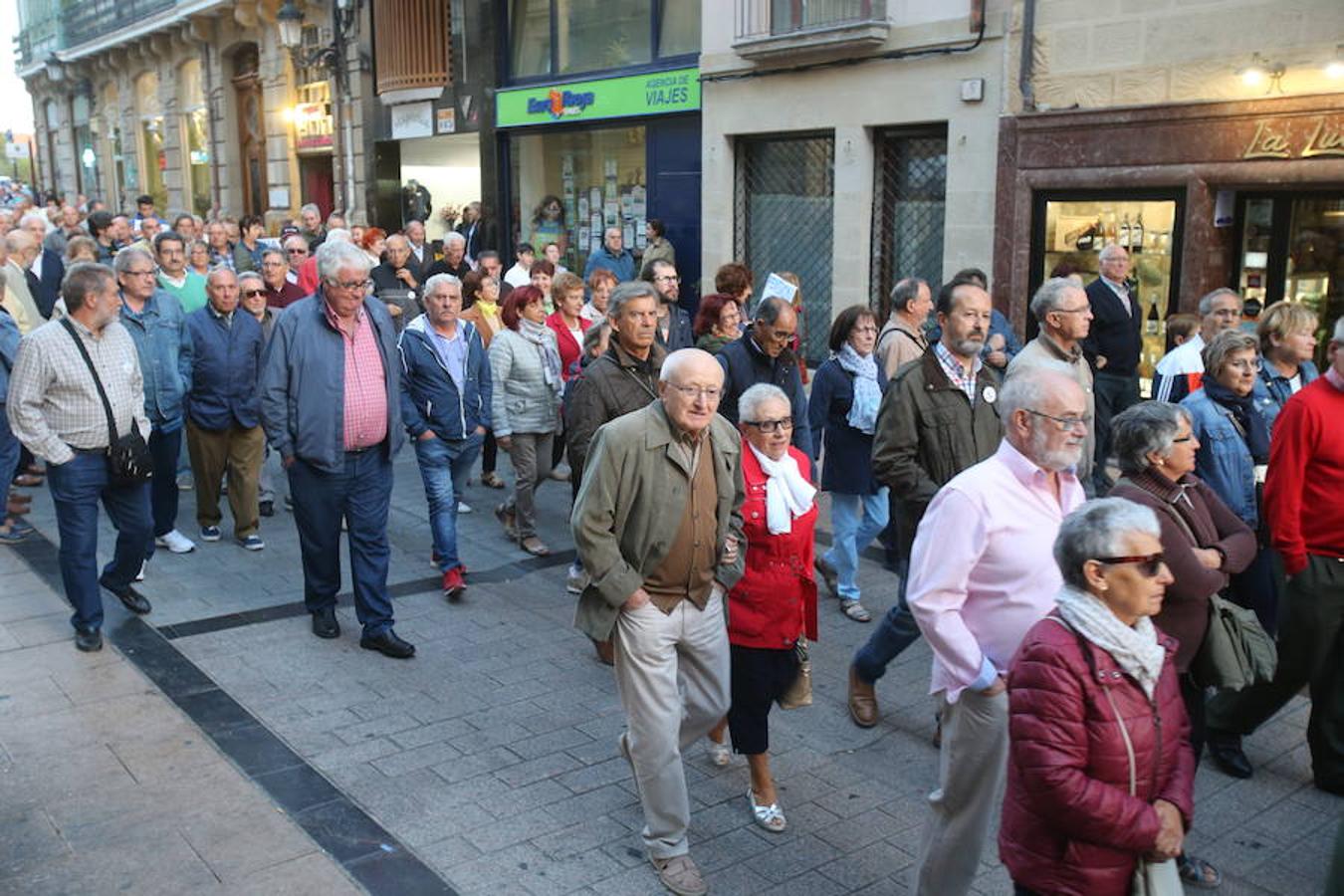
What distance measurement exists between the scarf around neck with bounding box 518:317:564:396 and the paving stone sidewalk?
3176 millimetres

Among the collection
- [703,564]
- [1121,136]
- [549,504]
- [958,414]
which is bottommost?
[549,504]

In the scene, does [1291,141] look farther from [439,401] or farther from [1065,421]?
[1065,421]

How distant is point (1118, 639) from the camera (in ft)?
9.16

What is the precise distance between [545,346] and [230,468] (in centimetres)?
232

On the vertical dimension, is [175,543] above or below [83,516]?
below

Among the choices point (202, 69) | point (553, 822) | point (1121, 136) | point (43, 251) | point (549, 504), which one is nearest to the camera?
point (553, 822)

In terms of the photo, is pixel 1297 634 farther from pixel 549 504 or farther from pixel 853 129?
pixel 853 129

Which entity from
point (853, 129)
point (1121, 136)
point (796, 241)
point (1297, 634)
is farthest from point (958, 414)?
point (796, 241)

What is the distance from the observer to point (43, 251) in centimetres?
1177

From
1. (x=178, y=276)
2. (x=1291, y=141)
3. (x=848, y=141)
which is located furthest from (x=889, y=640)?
(x=848, y=141)

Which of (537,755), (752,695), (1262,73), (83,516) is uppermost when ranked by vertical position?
(1262,73)

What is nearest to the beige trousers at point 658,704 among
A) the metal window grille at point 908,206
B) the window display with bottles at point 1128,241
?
the window display with bottles at point 1128,241

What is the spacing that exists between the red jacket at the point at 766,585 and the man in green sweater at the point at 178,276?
20.4ft

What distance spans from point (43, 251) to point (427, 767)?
8.96 metres
